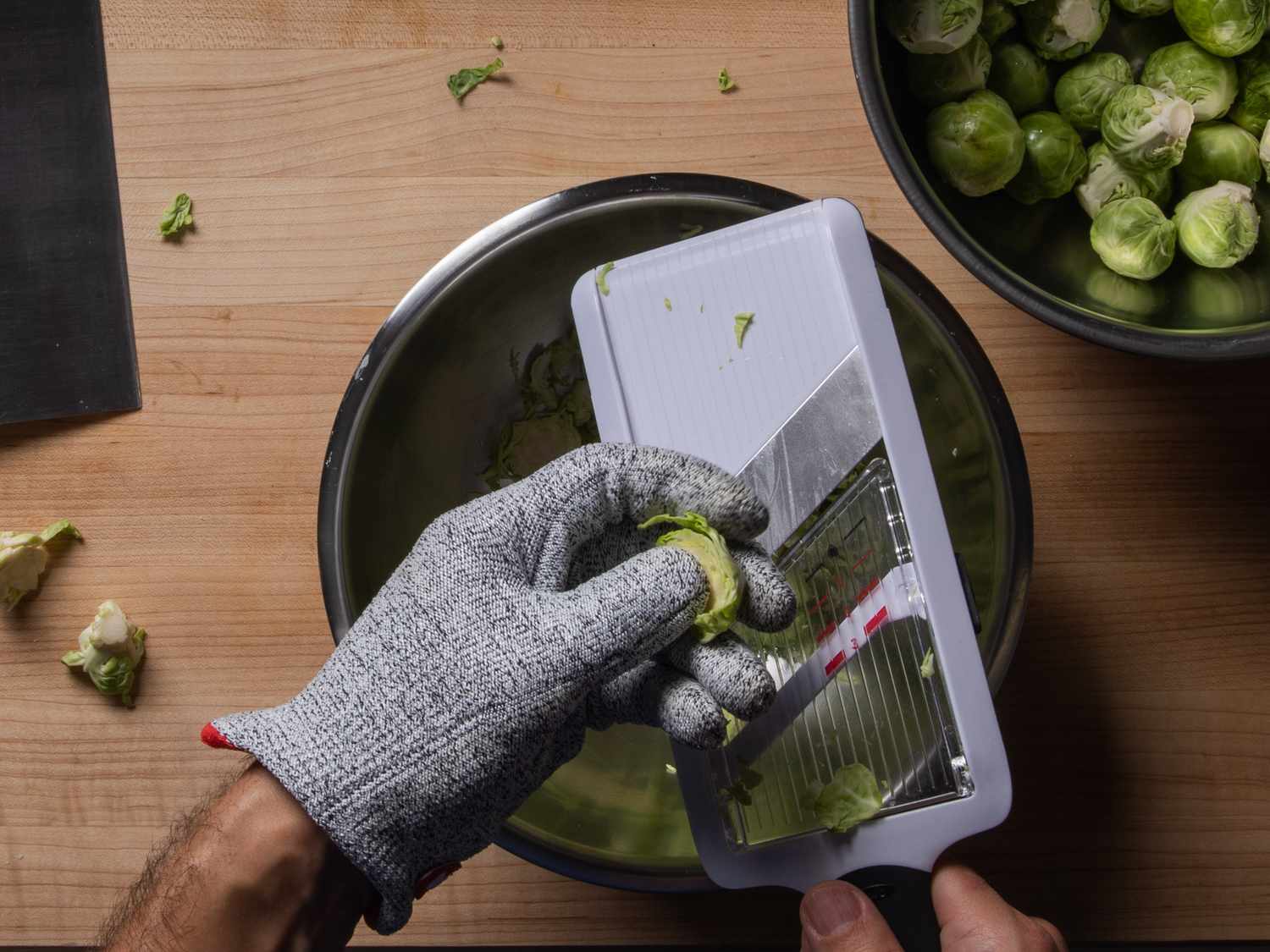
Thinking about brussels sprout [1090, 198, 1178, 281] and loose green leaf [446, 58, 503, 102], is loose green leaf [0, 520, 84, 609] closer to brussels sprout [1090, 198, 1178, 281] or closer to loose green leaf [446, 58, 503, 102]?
loose green leaf [446, 58, 503, 102]

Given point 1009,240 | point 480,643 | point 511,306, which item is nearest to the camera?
point 480,643

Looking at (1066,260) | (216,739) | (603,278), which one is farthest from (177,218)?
(1066,260)

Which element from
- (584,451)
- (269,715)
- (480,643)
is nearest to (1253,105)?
(584,451)

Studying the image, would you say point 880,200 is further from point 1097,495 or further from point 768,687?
point 768,687

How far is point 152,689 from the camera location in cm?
144

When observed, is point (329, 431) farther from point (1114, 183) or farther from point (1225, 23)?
point (1225, 23)

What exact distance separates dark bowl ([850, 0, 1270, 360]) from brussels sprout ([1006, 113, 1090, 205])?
0.03m

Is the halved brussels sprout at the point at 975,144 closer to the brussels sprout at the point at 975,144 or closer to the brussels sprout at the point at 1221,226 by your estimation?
the brussels sprout at the point at 975,144

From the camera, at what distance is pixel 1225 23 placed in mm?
1160

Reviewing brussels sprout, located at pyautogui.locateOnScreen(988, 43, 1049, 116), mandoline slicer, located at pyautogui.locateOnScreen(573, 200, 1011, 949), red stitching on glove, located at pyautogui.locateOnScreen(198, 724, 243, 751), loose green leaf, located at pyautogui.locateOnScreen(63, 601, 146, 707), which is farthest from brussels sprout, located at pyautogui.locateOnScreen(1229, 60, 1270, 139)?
loose green leaf, located at pyautogui.locateOnScreen(63, 601, 146, 707)

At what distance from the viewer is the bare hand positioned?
3.32 ft

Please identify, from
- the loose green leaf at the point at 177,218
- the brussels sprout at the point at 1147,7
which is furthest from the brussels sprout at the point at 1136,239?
the loose green leaf at the point at 177,218

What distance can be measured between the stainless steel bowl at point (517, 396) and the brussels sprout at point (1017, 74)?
11.4 inches

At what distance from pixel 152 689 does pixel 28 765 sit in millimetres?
220
